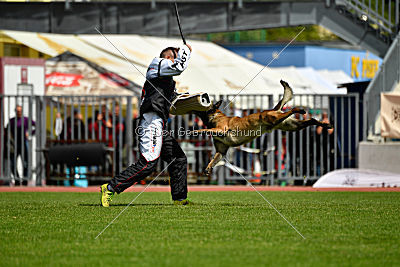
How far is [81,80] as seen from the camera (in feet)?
78.2

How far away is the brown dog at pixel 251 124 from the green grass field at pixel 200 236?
100 centimetres

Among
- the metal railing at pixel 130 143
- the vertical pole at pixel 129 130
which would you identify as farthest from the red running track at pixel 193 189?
the vertical pole at pixel 129 130

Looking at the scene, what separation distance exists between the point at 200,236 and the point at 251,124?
3128mm

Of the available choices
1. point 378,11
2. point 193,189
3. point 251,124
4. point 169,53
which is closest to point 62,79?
point 193,189

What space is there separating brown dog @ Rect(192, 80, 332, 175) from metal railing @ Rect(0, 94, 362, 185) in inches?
376

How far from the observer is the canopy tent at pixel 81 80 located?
23.6 m

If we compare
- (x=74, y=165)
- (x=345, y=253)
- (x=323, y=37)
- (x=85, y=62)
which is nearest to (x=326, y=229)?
(x=345, y=253)

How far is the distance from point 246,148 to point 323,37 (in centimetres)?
2626

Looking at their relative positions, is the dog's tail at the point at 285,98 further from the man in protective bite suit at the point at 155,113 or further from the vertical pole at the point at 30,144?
the vertical pole at the point at 30,144

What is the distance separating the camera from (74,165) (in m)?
20.4

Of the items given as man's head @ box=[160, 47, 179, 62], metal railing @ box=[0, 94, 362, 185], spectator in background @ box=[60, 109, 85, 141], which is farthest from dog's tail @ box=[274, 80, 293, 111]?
spectator in background @ box=[60, 109, 85, 141]

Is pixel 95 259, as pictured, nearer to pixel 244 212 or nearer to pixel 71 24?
pixel 244 212

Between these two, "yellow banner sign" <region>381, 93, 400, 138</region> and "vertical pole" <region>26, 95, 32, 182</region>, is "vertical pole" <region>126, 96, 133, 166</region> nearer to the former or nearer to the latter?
"vertical pole" <region>26, 95, 32, 182</region>

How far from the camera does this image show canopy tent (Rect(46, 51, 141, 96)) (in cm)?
2359
